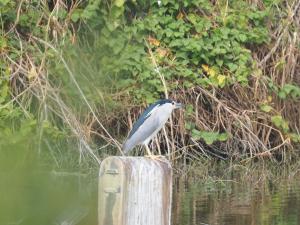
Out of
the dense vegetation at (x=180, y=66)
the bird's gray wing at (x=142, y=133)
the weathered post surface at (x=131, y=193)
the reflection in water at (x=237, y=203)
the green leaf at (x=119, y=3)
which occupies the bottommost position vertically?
the reflection in water at (x=237, y=203)

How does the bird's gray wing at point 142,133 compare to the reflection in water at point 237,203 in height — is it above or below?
above

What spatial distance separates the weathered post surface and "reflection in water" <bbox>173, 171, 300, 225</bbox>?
12.2 feet

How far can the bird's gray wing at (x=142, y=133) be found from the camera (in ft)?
16.2

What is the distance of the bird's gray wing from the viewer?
16.2ft

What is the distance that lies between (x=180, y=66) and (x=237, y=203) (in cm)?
224

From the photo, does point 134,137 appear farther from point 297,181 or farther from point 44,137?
point 297,181

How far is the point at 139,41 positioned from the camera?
341 inches

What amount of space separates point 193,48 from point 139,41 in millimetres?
605

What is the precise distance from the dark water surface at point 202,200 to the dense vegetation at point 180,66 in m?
0.56

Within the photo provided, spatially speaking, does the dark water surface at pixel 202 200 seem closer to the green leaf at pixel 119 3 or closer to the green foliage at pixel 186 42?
the green foliage at pixel 186 42

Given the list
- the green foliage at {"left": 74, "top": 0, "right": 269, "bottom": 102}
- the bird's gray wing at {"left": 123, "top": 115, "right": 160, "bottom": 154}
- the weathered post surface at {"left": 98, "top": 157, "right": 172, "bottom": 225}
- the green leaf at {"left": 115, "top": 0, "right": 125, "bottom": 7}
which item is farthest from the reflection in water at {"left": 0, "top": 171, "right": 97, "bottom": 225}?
the green foliage at {"left": 74, "top": 0, "right": 269, "bottom": 102}

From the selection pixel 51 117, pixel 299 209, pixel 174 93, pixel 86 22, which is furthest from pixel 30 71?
pixel 299 209

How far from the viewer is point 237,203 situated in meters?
7.05

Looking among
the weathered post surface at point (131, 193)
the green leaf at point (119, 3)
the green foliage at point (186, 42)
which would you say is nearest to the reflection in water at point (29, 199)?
the weathered post surface at point (131, 193)
